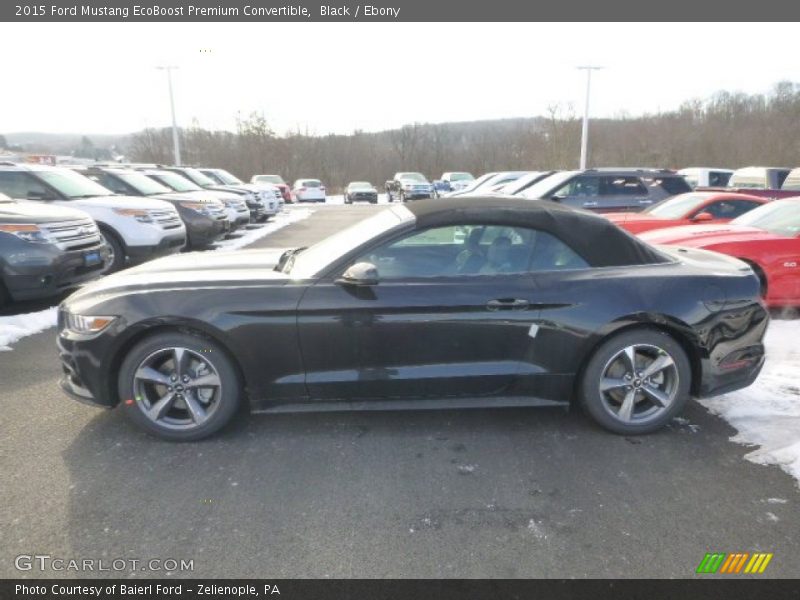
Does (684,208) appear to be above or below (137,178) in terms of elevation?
below

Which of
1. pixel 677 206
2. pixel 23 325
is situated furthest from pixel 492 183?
pixel 23 325

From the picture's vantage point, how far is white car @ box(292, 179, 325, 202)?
33.1 meters

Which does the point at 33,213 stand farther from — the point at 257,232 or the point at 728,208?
the point at 728,208

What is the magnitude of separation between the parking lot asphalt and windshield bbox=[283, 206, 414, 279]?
105 cm

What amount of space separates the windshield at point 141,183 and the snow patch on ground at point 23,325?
5736 mm

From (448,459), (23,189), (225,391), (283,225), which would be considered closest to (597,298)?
(448,459)

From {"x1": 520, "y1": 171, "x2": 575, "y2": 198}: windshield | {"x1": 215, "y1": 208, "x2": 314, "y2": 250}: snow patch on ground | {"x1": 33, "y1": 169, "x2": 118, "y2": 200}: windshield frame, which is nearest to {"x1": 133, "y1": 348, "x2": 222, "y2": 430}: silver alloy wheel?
{"x1": 33, "y1": 169, "x2": 118, "y2": 200}: windshield frame

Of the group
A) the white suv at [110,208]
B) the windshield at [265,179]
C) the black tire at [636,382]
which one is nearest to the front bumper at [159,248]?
the white suv at [110,208]

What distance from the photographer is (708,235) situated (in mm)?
6340

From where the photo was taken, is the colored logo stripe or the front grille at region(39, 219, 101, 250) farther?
the front grille at region(39, 219, 101, 250)

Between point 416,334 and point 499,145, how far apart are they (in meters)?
55.1

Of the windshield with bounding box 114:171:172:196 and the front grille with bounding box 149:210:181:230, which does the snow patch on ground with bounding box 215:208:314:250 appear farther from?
the front grille with bounding box 149:210:181:230

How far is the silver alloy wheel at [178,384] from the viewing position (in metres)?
3.38
